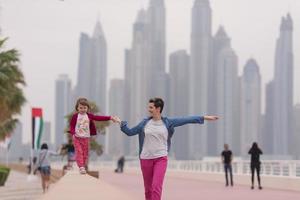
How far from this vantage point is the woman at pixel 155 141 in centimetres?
917

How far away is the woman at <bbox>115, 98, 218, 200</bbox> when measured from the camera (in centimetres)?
917

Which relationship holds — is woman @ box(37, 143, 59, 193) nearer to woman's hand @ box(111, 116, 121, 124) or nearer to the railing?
the railing

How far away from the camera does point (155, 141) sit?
9.20 meters

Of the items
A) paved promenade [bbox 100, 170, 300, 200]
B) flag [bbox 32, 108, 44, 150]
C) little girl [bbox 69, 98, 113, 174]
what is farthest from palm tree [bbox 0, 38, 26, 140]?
little girl [bbox 69, 98, 113, 174]

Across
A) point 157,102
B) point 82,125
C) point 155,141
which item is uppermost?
point 157,102

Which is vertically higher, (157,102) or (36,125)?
(36,125)

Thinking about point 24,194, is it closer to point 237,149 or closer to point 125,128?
point 125,128

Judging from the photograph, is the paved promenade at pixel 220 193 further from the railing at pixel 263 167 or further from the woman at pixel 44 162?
the woman at pixel 44 162

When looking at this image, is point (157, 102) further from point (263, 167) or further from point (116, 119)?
point (263, 167)

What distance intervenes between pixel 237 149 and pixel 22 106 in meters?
A: 139

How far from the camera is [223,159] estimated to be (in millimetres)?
24797

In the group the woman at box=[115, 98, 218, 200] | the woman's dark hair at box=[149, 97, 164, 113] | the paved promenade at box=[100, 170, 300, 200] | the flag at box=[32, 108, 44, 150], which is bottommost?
the paved promenade at box=[100, 170, 300, 200]

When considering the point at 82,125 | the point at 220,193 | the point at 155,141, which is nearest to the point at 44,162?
the point at 220,193

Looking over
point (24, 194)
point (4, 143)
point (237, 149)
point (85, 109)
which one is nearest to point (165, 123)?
point (85, 109)
